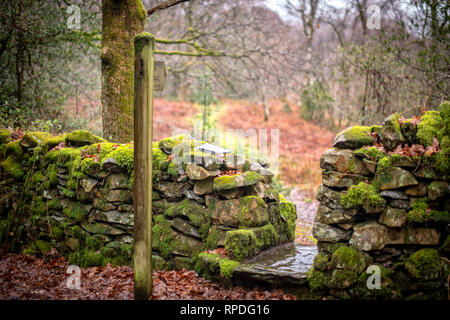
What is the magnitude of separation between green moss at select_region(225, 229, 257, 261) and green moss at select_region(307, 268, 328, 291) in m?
0.87

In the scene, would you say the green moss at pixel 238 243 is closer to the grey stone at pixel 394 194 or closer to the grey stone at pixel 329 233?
the grey stone at pixel 329 233

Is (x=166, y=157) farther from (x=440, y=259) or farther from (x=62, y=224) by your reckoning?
(x=440, y=259)

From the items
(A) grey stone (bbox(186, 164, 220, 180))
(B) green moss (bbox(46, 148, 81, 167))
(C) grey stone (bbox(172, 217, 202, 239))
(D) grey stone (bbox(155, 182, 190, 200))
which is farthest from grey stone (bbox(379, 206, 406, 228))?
A: (B) green moss (bbox(46, 148, 81, 167))

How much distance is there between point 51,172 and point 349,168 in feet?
15.6

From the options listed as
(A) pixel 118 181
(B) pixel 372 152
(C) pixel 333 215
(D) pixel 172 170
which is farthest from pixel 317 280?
(A) pixel 118 181

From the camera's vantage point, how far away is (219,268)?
13.9ft

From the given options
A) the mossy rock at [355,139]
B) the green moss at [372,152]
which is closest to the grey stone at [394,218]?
the green moss at [372,152]

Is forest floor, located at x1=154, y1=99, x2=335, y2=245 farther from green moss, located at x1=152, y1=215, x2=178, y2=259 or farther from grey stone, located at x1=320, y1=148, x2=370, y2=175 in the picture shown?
grey stone, located at x1=320, y1=148, x2=370, y2=175

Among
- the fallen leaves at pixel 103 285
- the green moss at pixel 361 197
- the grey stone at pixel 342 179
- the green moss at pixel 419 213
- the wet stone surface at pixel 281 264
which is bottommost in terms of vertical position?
the fallen leaves at pixel 103 285

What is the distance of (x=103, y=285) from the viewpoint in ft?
14.4

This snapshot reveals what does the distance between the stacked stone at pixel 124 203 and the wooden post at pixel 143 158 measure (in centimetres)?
90

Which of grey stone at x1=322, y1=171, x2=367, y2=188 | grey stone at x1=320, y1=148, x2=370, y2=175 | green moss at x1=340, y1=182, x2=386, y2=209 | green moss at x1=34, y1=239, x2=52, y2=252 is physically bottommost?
green moss at x1=34, y1=239, x2=52, y2=252

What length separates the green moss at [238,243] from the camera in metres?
4.28

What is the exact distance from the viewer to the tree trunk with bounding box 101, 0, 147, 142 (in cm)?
627
